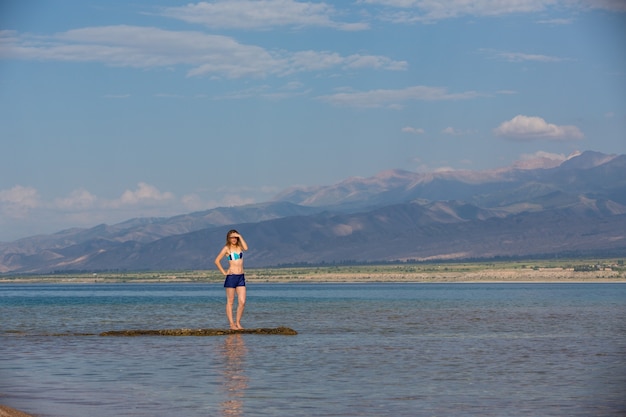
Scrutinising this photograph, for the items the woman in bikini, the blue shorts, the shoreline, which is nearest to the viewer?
the shoreline

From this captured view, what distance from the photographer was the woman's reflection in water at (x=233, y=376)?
22.1 metres

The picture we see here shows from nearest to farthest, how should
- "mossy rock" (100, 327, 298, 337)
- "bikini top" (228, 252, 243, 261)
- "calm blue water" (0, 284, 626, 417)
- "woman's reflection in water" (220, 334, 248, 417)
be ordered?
"woman's reflection in water" (220, 334, 248, 417)
"calm blue water" (0, 284, 626, 417)
"bikini top" (228, 252, 243, 261)
"mossy rock" (100, 327, 298, 337)

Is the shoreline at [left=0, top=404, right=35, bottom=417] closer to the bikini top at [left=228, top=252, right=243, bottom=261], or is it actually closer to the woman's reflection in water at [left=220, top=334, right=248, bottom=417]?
the woman's reflection in water at [left=220, top=334, right=248, bottom=417]

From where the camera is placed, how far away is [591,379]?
26953mm

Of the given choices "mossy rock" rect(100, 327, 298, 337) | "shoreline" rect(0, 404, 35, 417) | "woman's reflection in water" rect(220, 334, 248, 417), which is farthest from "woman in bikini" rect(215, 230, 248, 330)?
"shoreline" rect(0, 404, 35, 417)

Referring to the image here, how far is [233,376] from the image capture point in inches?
1082

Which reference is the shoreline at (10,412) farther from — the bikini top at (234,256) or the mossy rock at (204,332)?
the mossy rock at (204,332)

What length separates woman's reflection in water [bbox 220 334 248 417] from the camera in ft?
→ 72.5

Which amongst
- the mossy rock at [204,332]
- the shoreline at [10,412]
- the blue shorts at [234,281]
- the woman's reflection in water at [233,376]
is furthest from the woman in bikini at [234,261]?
the shoreline at [10,412]

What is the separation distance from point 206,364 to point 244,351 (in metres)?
4.05

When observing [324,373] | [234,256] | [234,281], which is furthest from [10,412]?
[234,281]

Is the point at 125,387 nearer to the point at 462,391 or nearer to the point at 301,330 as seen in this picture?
the point at 462,391

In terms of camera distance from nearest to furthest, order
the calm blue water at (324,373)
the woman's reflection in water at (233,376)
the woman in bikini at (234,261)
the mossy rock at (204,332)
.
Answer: the woman's reflection in water at (233,376) → the calm blue water at (324,373) → the woman in bikini at (234,261) → the mossy rock at (204,332)

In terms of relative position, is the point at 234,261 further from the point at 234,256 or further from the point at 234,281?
the point at 234,281
